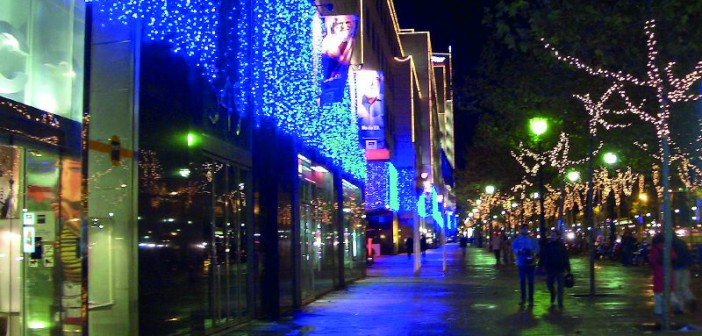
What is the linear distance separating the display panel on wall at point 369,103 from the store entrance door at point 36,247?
21.6 m

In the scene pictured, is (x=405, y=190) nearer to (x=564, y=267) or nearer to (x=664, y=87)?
(x=564, y=267)

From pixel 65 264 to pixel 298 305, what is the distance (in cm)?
997

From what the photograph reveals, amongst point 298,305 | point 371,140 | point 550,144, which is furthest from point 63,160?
point 550,144

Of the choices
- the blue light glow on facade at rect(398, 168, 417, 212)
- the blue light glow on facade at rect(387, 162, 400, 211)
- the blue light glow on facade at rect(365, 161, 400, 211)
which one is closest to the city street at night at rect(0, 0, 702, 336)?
the blue light glow on facade at rect(365, 161, 400, 211)

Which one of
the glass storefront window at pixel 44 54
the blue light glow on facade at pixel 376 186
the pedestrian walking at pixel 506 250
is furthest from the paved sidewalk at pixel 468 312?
the pedestrian walking at pixel 506 250

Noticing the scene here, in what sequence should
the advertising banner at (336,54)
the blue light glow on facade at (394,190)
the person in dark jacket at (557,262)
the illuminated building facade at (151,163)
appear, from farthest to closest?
the blue light glow on facade at (394,190), the advertising banner at (336,54), the person in dark jacket at (557,262), the illuminated building facade at (151,163)

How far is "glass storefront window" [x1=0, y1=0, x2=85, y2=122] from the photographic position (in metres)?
8.70

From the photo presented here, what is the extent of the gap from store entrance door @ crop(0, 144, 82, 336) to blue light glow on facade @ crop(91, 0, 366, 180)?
2.39 meters

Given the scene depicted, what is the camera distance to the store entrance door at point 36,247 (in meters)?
8.80

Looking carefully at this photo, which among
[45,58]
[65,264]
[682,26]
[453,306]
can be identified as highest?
[682,26]

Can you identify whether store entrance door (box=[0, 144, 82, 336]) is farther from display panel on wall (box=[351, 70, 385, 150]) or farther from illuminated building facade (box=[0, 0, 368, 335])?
display panel on wall (box=[351, 70, 385, 150])

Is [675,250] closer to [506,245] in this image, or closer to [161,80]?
[161,80]

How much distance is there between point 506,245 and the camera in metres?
45.0

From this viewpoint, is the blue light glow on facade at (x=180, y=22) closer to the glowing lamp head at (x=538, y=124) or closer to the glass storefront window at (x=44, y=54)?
the glass storefront window at (x=44, y=54)
